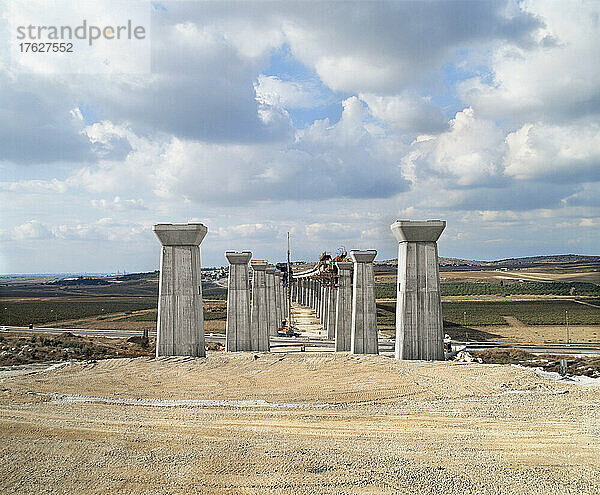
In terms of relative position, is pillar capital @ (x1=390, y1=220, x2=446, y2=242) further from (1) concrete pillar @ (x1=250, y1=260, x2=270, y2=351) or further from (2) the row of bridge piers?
(1) concrete pillar @ (x1=250, y1=260, x2=270, y2=351)

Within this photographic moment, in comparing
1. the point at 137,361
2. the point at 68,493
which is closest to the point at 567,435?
the point at 68,493

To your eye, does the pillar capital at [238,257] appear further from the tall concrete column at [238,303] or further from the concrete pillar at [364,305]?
the concrete pillar at [364,305]

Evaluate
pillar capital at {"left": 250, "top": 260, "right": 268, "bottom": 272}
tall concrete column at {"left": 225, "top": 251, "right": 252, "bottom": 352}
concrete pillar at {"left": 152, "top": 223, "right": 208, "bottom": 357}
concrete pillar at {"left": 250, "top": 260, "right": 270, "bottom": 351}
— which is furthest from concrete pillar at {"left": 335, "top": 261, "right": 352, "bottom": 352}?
concrete pillar at {"left": 152, "top": 223, "right": 208, "bottom": 357}

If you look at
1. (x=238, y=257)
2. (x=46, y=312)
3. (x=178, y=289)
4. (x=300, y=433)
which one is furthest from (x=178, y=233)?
(x=46, y=312)

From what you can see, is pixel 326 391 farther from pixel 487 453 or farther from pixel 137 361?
pixel 137 361

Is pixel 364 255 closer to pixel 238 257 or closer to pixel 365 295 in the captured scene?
pixel 365 295

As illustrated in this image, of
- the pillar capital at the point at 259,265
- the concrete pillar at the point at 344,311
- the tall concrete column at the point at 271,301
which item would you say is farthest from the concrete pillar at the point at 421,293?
the tall concrete column at the point at 271,301
